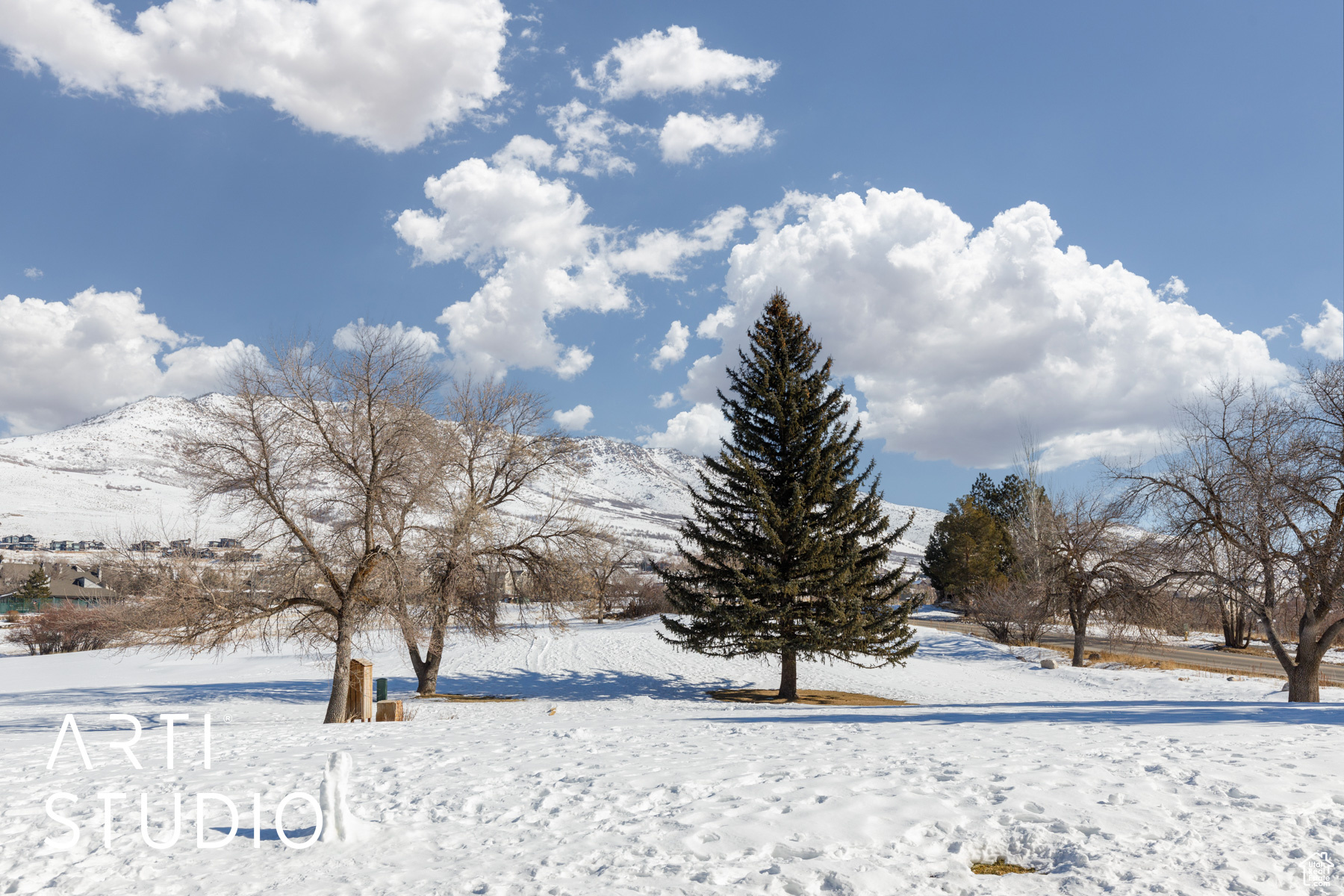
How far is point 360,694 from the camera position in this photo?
1544 centimetres

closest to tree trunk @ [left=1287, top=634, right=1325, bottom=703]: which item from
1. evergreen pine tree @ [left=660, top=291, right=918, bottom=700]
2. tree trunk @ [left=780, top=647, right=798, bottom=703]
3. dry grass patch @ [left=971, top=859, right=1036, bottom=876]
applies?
evergreen pine tree @ [left=660, top=291, right=918, bottom=700]

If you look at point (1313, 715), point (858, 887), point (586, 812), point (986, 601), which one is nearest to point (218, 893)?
point (586, 812)

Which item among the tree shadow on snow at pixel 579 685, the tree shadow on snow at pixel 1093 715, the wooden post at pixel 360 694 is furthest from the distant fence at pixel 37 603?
the tree shadow on snow at pixel 1093 715

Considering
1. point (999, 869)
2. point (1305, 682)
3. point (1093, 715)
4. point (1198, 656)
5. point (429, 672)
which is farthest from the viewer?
point (1198, 656)

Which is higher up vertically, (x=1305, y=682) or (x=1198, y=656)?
(x=1305, y=682)

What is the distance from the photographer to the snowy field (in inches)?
193

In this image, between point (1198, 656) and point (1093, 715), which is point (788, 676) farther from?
point (1198, 656)

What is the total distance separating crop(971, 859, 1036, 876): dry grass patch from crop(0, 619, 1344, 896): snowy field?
2.7 inches

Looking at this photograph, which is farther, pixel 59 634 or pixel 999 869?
pixel 59 634

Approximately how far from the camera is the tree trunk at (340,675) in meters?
15.7

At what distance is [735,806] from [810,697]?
52.7 ft

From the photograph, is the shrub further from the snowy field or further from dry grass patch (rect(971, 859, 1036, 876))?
dry grass patch (rect(971, 859, 1036, 876))

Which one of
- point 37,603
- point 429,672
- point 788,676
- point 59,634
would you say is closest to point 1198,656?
point 788,676

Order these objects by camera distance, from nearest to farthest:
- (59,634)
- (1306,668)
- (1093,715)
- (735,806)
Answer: (735,806) → (1093,715) → (1306,668) → (59,634)
